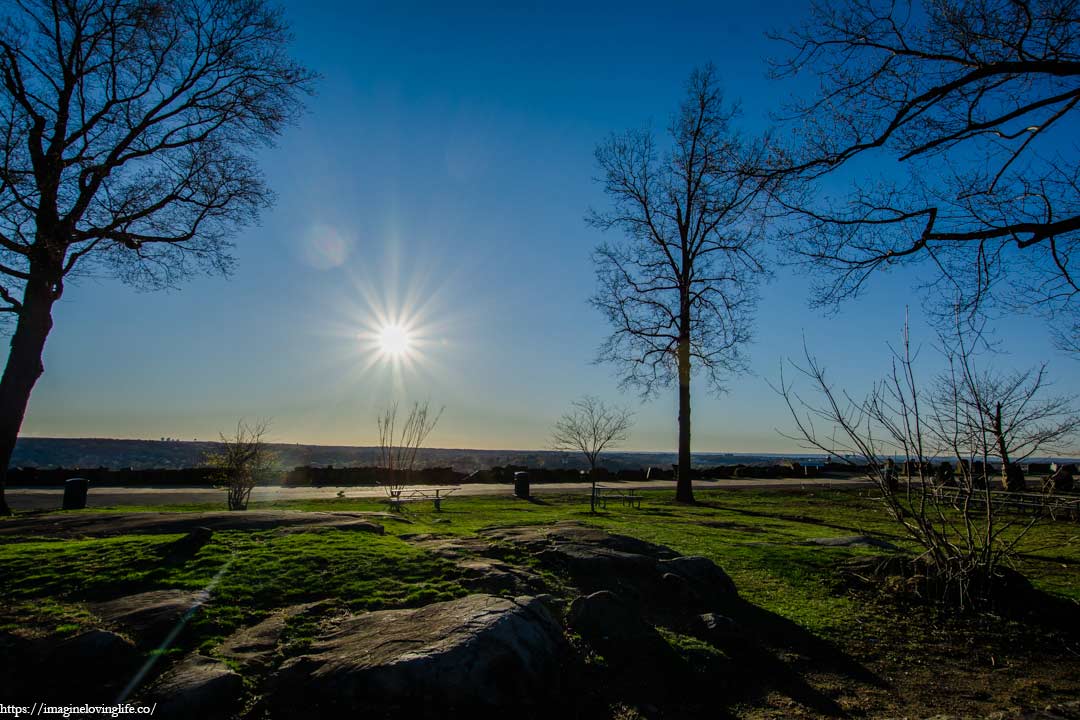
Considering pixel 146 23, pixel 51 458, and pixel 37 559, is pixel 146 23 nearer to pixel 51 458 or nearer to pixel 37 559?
pixel 37 559

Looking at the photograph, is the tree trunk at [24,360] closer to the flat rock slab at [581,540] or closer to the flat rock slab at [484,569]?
the flat rock slab at [484,569]

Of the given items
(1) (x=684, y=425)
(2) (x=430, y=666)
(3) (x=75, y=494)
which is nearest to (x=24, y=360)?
(3) (x=75, y=494)

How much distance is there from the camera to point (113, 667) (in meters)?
3.86

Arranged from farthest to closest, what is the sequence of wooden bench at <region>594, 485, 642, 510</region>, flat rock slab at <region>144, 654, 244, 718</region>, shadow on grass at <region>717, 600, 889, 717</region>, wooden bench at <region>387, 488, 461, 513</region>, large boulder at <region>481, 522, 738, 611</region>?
wooden bench at <region>594, 485, 642, 510</region>
wooden bench at <region>387, 488, 461, 513</region>
large boulder at <region>481, 522, 738, 611</region>
shadow on grass at <region>717, 600, 889, 717</region>
flat rock slab at <region>144, 654, 244, 718</region>

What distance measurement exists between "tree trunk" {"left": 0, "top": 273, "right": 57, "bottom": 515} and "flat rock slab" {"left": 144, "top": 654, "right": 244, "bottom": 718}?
42.5 feet

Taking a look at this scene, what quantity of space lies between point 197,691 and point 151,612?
5.07ft

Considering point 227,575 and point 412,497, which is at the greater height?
point 227,575

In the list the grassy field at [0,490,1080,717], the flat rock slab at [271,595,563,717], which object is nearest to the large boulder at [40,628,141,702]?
the grassy field at [0,490,1080,717]

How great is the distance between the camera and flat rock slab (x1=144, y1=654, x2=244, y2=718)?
11.4 ft

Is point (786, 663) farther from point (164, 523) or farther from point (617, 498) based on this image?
point (617, 498)

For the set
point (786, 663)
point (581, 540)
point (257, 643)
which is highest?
point (581, 540)

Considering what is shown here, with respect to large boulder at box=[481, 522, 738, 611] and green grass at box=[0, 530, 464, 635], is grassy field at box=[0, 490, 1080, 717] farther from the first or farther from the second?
large boulder at box=[481, 522, 738, 611]

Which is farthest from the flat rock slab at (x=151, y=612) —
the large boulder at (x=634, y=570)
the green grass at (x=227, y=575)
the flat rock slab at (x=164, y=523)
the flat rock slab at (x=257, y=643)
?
the large boulder at (x=634, y=570)

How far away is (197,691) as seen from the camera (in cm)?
359
